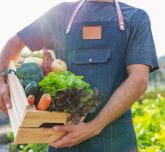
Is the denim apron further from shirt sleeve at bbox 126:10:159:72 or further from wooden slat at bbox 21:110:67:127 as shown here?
wooden slat at bbox 21:110:67:127

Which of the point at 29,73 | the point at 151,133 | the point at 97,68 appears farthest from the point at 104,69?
the point at 151,133

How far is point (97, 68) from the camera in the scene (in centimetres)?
332

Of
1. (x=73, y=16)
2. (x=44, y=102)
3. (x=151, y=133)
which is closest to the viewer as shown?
(x=44, y=102)

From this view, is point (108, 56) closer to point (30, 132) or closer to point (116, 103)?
point (116, 103)

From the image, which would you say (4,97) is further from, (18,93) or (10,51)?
(10,51)

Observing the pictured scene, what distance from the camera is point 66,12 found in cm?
349

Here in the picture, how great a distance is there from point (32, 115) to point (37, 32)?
84cm

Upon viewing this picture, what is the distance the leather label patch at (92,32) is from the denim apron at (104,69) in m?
0.02

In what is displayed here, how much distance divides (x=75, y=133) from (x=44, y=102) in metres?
0.28

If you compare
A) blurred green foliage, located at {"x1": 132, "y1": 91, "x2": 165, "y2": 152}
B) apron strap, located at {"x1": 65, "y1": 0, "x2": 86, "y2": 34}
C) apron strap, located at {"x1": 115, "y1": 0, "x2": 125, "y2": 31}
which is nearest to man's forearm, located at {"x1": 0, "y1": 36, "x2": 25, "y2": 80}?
apron strap, located at {"x1": 65, "y1": 0, "x2": 86, "y2": 34}

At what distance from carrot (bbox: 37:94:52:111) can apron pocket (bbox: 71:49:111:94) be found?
48 cm

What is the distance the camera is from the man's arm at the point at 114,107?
3062mm

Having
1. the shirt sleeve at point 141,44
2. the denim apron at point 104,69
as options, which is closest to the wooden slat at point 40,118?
the denim apron at point 104,69

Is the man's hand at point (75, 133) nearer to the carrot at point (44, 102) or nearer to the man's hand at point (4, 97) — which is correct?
the carrot at point (44, 102)
